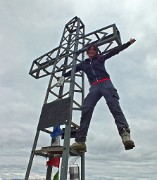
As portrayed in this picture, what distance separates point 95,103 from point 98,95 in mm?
258

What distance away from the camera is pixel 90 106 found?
23.7 feet

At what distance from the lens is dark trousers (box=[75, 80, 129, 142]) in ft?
21.6

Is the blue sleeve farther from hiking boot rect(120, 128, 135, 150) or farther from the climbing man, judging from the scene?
hiking boot rect(120, 128, 135, 150)

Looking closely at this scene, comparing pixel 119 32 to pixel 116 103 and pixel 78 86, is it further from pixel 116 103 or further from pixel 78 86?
pixel 116 103

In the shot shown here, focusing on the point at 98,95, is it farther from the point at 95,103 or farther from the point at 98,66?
the point at 98,66

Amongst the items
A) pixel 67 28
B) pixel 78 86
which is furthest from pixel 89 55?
pixel 67 28

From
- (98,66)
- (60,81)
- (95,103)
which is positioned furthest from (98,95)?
(60,81)

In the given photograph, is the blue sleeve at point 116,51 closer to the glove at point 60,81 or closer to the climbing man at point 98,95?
the climbing man at point 98,95

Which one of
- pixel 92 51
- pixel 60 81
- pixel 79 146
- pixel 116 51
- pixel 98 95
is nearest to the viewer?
pixel 79 146

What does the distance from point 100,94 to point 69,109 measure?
1.02 metres

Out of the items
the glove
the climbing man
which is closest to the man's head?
the climbing man

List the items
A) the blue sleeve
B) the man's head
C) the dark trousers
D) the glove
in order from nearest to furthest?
1. the dark trousers
2. the blue sleeve
3. the man's head
4. the glove

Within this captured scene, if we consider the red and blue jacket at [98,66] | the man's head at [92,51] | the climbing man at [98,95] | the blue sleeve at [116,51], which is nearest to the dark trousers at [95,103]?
the climbing man at [98,95]

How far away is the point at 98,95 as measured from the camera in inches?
288
